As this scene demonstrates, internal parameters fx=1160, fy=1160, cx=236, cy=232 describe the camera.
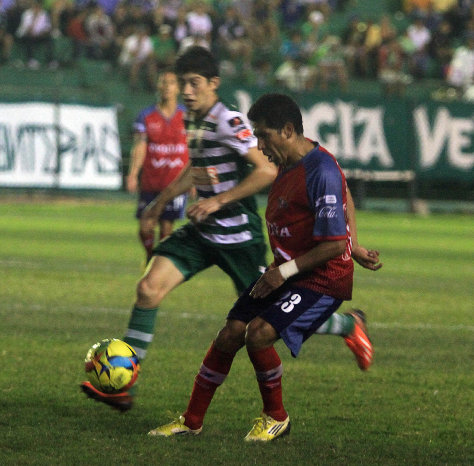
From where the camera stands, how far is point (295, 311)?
5566mm

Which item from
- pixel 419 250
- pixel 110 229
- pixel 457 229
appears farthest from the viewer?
pixel 457 229

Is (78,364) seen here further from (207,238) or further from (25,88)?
(25,88)

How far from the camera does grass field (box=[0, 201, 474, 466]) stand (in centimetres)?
555

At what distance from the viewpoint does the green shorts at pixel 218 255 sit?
6.89 m

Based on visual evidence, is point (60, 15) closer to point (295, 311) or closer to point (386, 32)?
point (386, 32)

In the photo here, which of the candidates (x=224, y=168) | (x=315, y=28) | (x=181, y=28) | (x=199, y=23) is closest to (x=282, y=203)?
(x=224, y=168)

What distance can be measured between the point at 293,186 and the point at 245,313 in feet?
2.26

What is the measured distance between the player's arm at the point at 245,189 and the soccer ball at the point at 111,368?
0.86 meters

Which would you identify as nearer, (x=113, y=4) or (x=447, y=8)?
(x=113, y=4)

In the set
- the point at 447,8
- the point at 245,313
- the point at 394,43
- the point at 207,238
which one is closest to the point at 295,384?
the point at 207,238

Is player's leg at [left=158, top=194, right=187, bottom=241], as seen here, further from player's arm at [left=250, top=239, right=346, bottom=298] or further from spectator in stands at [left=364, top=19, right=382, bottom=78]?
spectator in stands at [left=364, top=19, right=382, bottom=78]

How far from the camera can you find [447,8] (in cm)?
3269

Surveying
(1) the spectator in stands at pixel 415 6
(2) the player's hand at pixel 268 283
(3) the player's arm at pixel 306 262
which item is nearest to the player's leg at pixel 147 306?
(2) the player's hand at pixel 268 283

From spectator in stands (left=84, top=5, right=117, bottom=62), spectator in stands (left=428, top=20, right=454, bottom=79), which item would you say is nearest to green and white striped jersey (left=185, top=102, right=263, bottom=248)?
spectator in stands (left=84, top=5, right=117, bottom=62)
